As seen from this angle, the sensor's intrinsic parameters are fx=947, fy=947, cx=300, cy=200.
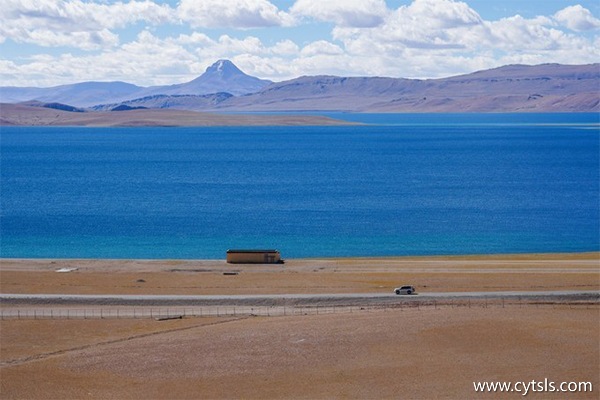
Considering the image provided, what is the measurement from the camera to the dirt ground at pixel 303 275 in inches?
1683

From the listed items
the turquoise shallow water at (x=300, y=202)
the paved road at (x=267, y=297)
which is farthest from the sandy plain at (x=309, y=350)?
the turquoise shallow water at (x=300, y=202)

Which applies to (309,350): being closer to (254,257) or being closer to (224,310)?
(224,310)

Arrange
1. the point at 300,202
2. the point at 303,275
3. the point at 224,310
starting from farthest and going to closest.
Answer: the point at 300,202 → the point at 303,275 → the point at 224,310

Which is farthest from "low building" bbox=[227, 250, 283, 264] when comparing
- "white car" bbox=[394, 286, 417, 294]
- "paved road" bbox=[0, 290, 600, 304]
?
"white car" bbox=[394, 286, 417, 294]

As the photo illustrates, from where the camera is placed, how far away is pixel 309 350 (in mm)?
30344

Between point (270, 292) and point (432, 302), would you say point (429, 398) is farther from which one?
point (270, 292)

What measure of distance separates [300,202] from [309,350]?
52.2 metres

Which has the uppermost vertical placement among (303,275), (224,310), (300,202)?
(224,310)

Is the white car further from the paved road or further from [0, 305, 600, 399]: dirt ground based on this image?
[0, 305, 600, 399]: dirt ground

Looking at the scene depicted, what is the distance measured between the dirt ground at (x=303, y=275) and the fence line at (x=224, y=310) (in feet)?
9.86

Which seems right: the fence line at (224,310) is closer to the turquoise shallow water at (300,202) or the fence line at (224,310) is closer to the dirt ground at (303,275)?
the dirt ground at (303,275)

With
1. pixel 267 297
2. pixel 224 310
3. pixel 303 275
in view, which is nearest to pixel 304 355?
pixel 224 310

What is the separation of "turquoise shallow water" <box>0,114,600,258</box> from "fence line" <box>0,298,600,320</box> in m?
18.1

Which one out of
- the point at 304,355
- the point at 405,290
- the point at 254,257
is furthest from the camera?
the point at 254,257
